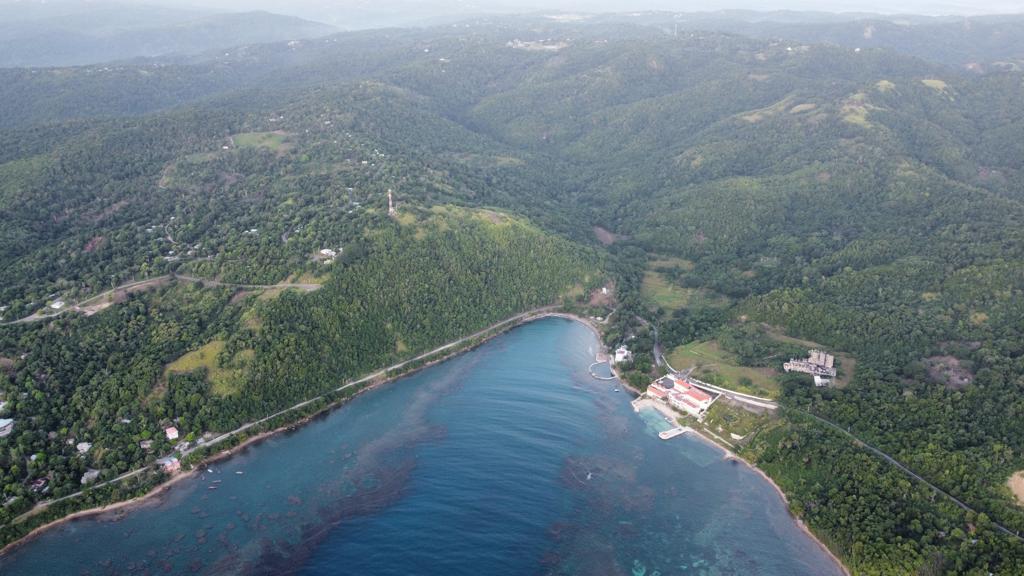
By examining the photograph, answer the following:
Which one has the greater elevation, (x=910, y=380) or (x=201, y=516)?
(x=910, y=380)

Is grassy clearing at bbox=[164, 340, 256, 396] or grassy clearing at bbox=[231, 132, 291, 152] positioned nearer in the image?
grassy clearing at bbox=[164, 340, 256, 396]

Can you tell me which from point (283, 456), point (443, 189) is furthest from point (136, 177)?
point (283, 456)

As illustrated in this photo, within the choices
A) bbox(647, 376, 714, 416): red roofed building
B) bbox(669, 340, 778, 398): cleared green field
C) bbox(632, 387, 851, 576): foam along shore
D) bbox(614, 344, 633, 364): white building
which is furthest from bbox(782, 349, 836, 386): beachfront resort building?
bbox(614, 344, 633, 364): white building

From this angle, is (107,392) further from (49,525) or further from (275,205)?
(275,205)

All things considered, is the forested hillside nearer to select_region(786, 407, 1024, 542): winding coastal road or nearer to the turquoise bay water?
select_region(786, 407, 1024, 542): winding coastal road

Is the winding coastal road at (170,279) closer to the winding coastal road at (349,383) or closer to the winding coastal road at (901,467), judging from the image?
the winding coastal road at (349,383)

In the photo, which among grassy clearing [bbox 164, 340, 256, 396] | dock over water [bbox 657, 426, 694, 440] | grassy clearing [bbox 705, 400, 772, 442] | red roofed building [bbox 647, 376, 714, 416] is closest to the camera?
grassy clearing [bbox 164, 340, 256, 396]

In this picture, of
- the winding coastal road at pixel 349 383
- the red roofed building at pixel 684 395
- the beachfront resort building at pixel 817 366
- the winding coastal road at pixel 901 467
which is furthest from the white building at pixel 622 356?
the winding coastal road at pixel 901 467
